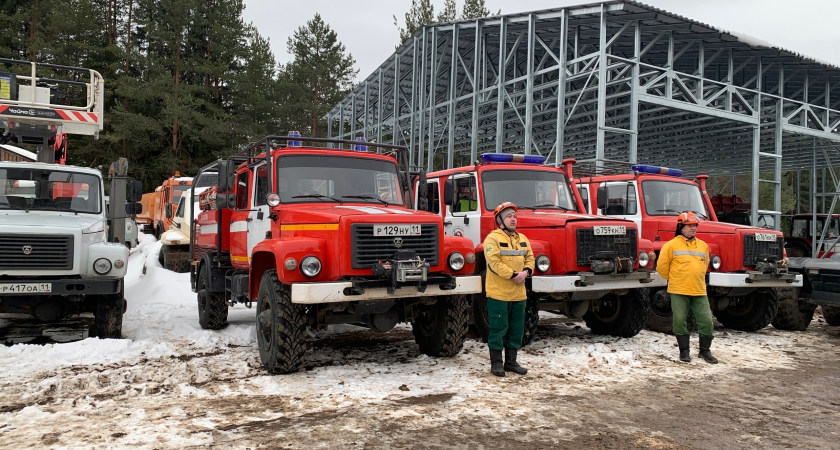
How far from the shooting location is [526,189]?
773 cm

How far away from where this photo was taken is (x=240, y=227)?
23.3 ft

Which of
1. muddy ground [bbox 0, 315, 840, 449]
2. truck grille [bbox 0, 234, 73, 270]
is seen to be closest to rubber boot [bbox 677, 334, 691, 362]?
muddy ground [bbox 0, 315, 840, 449]

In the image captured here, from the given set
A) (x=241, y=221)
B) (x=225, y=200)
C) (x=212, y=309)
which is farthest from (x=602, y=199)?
(x=212, y=309)

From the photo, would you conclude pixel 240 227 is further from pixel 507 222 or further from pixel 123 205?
pixel 507 222

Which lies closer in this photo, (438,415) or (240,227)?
(438,415)

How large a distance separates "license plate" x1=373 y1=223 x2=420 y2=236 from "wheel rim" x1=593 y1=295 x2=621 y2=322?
3.58m

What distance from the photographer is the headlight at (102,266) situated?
6.47 metres

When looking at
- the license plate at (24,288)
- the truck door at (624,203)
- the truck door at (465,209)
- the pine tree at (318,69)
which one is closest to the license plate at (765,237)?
the truck door at (624,203)

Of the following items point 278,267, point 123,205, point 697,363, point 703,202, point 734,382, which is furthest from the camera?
point 703,202

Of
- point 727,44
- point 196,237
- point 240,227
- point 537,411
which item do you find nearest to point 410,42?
point 727,44

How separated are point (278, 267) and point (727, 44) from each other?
14.4 m

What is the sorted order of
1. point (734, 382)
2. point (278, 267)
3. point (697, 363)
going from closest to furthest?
point (278, 267), point (734, 382), point (697, 363)

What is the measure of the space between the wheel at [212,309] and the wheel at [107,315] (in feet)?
4.20

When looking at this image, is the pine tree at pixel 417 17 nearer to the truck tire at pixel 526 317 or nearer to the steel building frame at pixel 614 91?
the steel building frame at pixel 614 91
